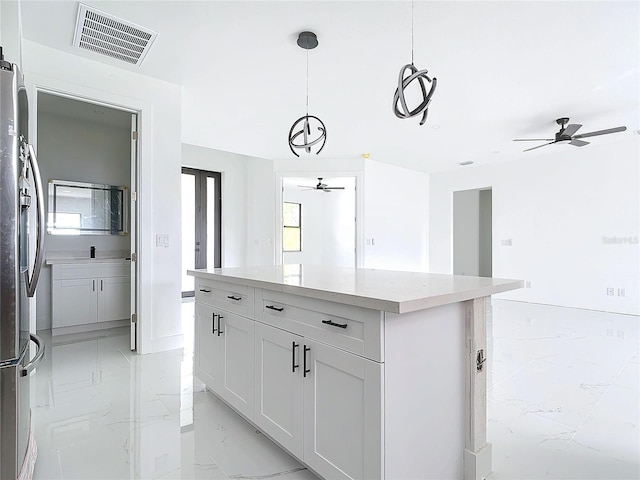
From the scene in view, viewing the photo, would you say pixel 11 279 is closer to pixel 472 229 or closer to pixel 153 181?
pixel 153 181

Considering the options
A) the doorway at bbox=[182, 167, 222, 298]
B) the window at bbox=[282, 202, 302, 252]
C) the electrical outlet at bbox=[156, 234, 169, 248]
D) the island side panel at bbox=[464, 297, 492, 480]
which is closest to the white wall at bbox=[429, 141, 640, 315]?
the window at bbox=[282, 202, 302, 252]

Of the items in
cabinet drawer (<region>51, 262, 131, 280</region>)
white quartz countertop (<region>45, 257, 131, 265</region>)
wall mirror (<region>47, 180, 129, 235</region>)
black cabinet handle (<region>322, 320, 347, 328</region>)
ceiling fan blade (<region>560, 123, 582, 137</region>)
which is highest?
ceiling fan blade (<region>560, 123, 582, 137</region>)

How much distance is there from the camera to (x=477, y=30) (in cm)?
265

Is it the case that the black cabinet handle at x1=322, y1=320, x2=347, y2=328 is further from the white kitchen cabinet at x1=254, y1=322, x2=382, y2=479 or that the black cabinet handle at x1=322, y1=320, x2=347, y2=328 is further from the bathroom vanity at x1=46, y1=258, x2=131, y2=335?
the bathroom vanity at x1=46, y1=258, x2=131, y2=335

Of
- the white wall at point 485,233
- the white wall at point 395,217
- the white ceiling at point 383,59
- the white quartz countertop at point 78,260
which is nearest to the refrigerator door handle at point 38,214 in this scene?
the white ceiling at point 383,59

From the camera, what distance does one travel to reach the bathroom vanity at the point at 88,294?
3.94 metres

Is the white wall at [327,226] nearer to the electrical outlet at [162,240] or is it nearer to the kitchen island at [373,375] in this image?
the electrical outlet at [162,240]

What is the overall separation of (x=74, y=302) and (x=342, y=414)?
12.7 ft

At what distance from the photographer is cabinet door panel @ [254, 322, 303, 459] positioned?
5.16 feet

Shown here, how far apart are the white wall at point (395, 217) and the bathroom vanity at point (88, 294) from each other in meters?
3.95

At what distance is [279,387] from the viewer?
1686 millimetres

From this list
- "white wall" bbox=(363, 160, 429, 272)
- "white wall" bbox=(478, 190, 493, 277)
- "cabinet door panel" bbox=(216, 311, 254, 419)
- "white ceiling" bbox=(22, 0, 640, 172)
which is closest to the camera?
"cabinet door panel" bbox=(216, 311, 254, 419)

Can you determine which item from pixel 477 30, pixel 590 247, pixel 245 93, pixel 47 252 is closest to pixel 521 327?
pixel 590 247

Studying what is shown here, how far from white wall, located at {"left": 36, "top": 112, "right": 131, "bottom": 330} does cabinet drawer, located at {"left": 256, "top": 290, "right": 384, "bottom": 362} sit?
3662 millimetres
